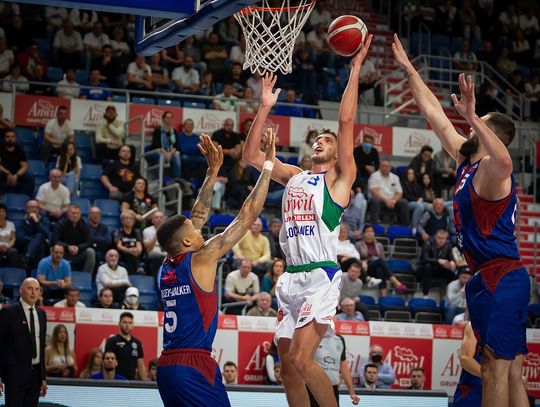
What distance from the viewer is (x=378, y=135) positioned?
75.2ft

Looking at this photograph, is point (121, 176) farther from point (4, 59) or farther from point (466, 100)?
point (466, 100)

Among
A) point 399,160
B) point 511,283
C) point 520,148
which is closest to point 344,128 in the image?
point 511,283

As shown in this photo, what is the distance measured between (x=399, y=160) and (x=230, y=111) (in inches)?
177

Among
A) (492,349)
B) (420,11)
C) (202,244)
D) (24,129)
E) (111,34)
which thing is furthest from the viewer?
(420,11)

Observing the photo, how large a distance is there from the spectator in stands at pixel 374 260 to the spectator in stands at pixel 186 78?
5.69 m

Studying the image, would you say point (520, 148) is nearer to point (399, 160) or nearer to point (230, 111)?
point (399, 160)

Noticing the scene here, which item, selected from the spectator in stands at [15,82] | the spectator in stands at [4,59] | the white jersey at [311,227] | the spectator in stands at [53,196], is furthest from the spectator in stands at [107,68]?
the white jersey at [311,227]

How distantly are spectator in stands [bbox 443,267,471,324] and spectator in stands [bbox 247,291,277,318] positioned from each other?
370 cm

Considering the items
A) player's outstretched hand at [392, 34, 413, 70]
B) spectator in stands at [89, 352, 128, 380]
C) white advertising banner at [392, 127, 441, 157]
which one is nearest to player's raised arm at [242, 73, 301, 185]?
player's outstretched hand at [392, 34, 413, 70]

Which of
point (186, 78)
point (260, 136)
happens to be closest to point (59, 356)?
point (260, 136)

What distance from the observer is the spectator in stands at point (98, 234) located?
58.4ft

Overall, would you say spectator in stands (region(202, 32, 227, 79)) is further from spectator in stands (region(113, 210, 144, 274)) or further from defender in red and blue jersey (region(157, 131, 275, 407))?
defender in red and blue jersey (region(157, 131, 275, 407))

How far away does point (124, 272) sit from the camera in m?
17.0

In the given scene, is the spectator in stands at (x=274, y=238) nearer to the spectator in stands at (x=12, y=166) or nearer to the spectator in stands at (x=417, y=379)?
the spectator in stands at (x=417, y=379)
